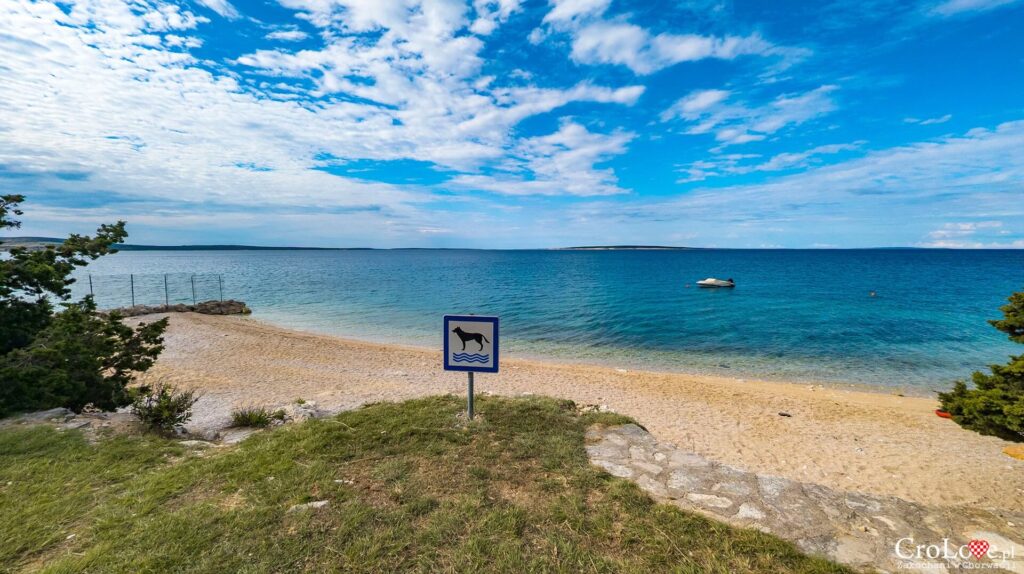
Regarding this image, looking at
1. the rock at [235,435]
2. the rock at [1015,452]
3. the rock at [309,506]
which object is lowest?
the rock at [1015,452]

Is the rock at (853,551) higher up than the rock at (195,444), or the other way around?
the rock at (853,551)

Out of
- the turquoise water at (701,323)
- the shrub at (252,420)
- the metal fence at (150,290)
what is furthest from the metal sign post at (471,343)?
the metal fence at (150,290)

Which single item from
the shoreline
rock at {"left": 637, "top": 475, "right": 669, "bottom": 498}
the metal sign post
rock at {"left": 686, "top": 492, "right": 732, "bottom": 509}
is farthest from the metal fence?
rock at {"left": 686, "top": 492, "right": 732, "bottom": 509}

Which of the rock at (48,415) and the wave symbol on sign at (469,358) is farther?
the wave symbol on sign at (469,358)

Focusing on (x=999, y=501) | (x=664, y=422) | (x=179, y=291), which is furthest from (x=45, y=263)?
(x=179, y=291)

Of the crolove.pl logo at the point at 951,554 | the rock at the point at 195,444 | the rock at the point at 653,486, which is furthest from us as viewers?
the rock at the point at 195,444

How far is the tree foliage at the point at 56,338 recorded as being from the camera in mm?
5906

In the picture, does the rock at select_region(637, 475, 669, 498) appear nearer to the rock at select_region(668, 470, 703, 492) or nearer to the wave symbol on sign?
the rock at select_region(668, 470, 703, 492)

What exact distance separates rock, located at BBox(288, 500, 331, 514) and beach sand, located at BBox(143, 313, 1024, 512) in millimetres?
4002

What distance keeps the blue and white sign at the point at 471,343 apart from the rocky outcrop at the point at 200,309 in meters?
29.0

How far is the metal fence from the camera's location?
32.2m

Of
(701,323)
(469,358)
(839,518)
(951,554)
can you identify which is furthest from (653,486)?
(701,323)

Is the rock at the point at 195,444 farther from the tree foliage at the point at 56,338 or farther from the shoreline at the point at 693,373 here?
the shoreline at the point at 693,373

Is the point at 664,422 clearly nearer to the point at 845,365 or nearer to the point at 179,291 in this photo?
the point at 845,365
